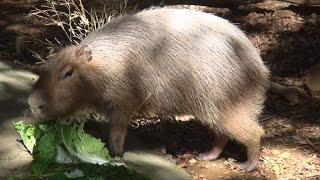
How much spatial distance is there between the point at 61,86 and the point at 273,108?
8.82ft

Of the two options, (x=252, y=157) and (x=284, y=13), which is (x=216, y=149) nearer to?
(x=252, y=157)

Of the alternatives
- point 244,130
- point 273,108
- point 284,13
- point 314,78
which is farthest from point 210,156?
point 284,13

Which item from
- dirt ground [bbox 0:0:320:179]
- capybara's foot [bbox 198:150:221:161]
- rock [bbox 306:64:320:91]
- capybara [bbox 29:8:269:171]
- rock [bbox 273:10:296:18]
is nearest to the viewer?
capybara [bbox 29:8:269:171]

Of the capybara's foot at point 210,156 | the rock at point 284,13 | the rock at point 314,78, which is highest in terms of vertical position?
the rock at point 284,13

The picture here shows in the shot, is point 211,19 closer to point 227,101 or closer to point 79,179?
point 227,101

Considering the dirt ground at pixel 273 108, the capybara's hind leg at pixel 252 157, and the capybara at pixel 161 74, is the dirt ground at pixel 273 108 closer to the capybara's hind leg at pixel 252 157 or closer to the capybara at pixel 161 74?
the capybara's hind leg at pixel 252 157

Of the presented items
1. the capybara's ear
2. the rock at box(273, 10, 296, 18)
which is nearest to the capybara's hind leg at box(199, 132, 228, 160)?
the capybara's ear

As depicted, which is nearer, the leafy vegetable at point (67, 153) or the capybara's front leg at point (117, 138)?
the leafy vegetable at point (67, 153)

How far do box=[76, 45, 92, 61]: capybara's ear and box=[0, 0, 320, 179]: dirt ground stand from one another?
1.32m

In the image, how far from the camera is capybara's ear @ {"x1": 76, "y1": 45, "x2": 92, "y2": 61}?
14.5ft

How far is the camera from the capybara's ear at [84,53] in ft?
14.5

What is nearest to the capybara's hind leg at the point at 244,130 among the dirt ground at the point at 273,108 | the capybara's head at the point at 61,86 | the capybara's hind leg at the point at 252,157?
the capybara's hind leg at the point at 252,157

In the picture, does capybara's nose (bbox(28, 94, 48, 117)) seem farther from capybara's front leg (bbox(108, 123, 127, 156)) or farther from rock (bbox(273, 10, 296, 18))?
rock (bbox(273, 10, 296, 18))

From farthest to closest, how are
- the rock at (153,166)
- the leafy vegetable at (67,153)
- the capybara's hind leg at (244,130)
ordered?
1. the capybara's hind leg at (244,130)
2. the rock at (153,166)
3. the leafy vegetable at (67,153)
